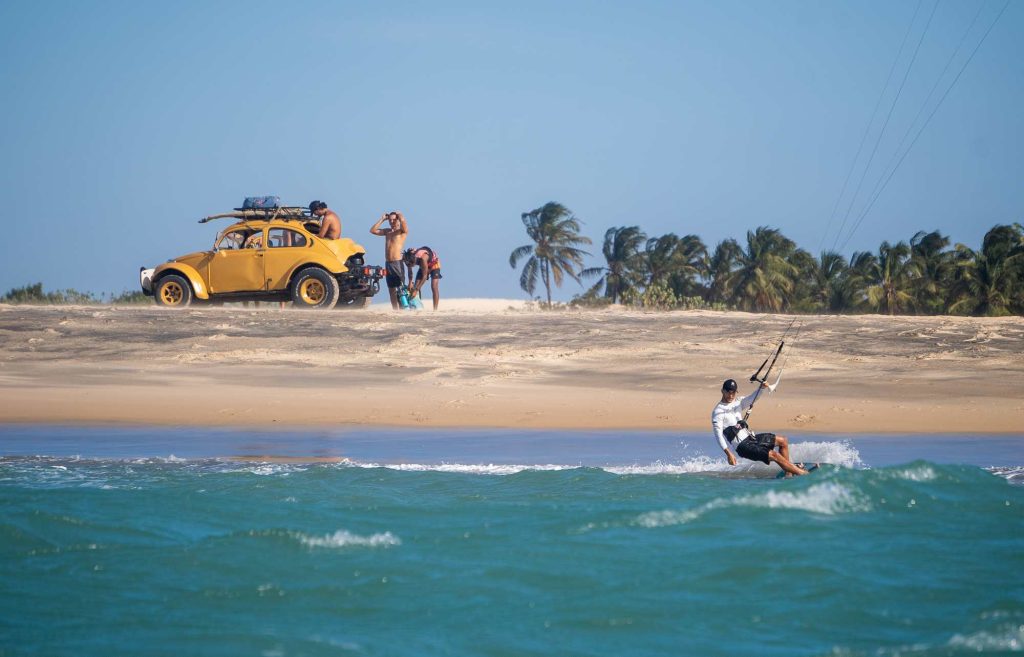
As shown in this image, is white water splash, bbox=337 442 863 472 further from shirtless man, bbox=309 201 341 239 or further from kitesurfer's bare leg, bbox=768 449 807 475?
shirtless man, bbox=309 201 341 239

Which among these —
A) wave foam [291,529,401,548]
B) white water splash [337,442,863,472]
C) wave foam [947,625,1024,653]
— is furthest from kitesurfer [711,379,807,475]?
wave foam [947,625,1024,653]

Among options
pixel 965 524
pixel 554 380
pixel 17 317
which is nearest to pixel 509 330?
pixel 554 380

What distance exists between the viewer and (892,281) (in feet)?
135

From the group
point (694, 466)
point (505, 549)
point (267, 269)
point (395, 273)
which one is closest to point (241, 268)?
point (267, 269)

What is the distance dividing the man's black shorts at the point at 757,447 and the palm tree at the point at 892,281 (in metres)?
27.8

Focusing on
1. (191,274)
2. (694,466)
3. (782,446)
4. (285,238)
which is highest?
(285,238)

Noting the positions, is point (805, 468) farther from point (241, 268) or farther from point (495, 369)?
point (241, 268)

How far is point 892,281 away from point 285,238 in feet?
88.6

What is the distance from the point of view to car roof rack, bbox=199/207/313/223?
2086cm

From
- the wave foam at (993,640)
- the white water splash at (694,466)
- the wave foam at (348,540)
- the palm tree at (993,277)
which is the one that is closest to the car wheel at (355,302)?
the white water splash at (694,466)

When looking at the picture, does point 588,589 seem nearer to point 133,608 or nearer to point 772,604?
point 772,604

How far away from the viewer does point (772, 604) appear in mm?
8367

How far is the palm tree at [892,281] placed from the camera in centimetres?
3941

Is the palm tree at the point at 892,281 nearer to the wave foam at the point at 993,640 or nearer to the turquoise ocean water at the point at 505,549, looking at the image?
the turquoise ocean water at the point at 505,549
